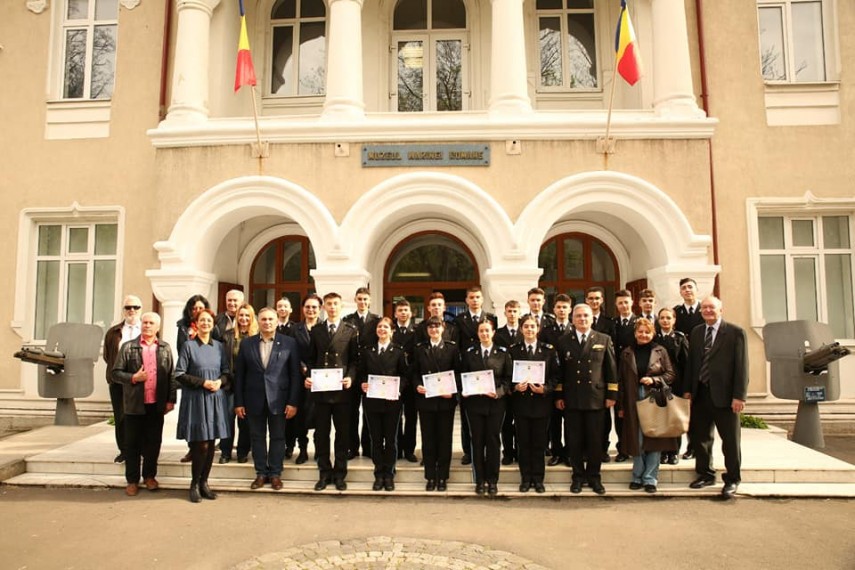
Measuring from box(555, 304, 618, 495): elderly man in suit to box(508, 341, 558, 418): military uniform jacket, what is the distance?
5.7 inches

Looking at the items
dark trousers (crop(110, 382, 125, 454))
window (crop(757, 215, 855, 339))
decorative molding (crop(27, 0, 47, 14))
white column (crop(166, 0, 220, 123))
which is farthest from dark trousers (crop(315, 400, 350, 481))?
decorative molding (crop(27, 0, 47, 14))

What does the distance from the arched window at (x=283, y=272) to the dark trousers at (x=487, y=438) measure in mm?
6162

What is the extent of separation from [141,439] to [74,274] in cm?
660

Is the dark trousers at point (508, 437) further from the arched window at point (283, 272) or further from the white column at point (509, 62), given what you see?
the arched window at point (283, 272)

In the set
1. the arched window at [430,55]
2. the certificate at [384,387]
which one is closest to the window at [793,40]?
the arched window at [430,55]

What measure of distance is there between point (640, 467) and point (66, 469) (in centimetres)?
656

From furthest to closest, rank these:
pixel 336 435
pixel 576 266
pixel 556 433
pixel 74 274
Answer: pixel 74 274 → pixel 576 266 → pixel 556 433 → pixel 336 435

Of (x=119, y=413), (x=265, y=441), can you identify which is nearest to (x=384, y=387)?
(x=265, y=441)

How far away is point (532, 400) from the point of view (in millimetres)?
6074

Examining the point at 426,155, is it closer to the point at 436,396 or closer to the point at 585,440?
the point at 436,396

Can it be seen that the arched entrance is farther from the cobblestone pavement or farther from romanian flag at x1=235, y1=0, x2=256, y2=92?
the cobblestone pavement

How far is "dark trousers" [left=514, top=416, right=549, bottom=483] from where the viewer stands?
6.12 meters

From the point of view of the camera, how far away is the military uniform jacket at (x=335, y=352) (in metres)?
6.22

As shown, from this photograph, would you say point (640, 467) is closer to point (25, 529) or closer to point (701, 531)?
point (701, 531)
